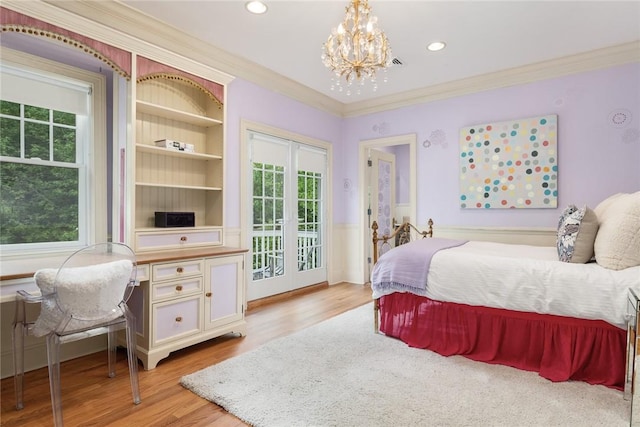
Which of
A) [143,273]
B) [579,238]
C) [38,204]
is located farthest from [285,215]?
[579,238]

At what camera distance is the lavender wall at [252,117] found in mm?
3752

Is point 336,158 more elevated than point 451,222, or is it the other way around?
point 336,158

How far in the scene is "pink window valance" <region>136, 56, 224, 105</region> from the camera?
8.96 feet

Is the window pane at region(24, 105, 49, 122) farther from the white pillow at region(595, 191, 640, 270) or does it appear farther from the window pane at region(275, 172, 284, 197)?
the white pillow at region(595, 191, 640, 270)

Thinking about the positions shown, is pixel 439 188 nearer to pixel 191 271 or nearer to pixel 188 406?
pixel 191 271

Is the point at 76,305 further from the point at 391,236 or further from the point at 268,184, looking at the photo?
the point at 391,236

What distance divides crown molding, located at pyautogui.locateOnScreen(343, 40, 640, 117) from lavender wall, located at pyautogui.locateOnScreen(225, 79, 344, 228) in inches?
34.4

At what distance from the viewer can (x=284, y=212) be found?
4.47 meters

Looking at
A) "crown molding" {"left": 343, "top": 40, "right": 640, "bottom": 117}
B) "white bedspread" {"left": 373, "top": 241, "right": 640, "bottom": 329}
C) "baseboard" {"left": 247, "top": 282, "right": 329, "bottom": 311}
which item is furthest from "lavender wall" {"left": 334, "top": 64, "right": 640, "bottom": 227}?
"baseboard" {"left": 247, "top": 282, "right": 329, "bottom": 311}

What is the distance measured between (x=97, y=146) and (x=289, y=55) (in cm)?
201

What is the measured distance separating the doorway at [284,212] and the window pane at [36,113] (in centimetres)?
175

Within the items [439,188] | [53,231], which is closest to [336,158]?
[439,188]

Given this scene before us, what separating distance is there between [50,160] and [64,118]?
358 millimetres

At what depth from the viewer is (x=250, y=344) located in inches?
115
